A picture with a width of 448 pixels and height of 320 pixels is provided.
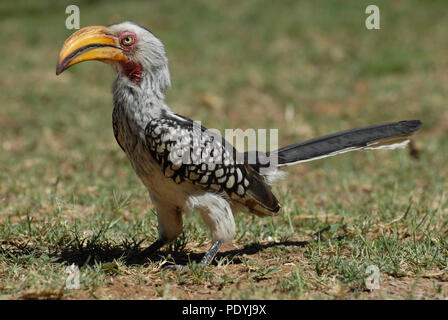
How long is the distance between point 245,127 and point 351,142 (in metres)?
3.68

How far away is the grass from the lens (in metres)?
3.18

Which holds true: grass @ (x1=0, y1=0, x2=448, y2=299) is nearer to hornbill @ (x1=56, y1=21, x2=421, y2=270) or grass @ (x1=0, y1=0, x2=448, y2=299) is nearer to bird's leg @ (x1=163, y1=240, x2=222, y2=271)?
bird's leg @ (x1=163, y1=240, x2=222, y2=271)

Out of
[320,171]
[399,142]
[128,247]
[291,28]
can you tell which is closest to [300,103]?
[320,171]

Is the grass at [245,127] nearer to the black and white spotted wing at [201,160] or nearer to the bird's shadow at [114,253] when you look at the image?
the bird's shadow at [114,253]

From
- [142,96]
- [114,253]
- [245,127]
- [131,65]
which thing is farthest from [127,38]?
[245,127]

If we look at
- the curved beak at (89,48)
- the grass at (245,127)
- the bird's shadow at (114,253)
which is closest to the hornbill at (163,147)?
the curved beak at (89,48)

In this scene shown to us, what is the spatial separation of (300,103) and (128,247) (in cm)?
515

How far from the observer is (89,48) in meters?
3.26

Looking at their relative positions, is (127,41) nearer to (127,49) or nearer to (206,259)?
(127,49)

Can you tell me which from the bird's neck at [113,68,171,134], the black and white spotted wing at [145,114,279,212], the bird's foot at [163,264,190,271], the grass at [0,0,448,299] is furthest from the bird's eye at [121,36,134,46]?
the bird's foot at [163,264,190,271]

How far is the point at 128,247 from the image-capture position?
370 centimetres

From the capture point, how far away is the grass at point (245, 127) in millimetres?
3176

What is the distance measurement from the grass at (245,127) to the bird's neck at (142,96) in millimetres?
870
